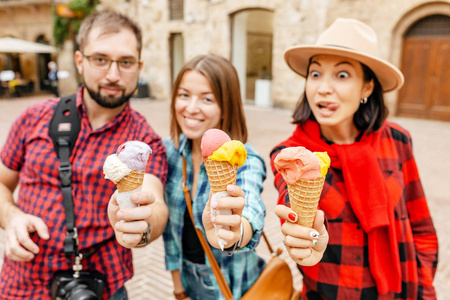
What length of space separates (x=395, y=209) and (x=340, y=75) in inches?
28.5

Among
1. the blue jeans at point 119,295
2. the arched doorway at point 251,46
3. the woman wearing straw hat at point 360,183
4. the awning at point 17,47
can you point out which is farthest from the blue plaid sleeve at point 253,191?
the awning at point 17,47

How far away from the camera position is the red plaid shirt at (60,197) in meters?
1.86

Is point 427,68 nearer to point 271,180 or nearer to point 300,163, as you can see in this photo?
point 271,180

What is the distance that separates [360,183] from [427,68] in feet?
40.6

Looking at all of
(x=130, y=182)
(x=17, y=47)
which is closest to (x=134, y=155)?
(x=130, y=182)

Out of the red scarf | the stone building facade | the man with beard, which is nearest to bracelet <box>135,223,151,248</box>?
the man with beard

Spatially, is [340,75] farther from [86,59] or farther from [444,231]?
[444,231]

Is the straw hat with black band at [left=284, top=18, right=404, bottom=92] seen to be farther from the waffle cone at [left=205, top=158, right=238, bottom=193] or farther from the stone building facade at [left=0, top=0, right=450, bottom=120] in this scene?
the stone building facade at [left=0, top=0, right=450, bottom=120]

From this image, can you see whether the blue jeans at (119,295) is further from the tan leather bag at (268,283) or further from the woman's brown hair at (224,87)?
the woman's brown hair at (224,87)

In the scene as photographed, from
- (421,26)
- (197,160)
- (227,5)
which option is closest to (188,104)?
(197,160)

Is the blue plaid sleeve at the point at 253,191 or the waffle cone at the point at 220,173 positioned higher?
the waffle cone at the point at 220,173

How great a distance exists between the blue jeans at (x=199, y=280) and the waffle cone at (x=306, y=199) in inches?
34.5

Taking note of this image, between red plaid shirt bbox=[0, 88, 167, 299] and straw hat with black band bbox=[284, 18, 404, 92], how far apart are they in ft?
3.18

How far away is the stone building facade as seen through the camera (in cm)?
1224
